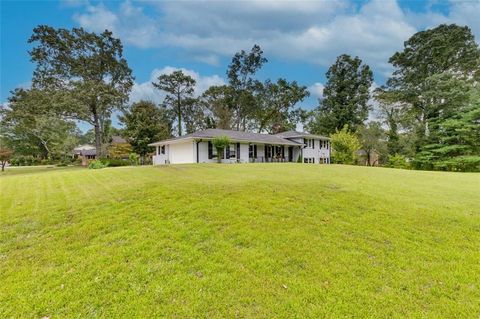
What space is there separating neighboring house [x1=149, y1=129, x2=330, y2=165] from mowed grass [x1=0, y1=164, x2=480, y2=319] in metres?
17.2

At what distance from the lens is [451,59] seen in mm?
31047

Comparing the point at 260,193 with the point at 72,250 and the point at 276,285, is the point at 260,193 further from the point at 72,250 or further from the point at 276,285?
the point at 72,250

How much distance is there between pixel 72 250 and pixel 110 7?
1163 centimetres

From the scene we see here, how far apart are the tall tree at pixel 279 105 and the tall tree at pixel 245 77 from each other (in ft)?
5.76

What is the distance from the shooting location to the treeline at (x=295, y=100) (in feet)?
92.6

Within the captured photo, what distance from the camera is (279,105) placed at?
153ft

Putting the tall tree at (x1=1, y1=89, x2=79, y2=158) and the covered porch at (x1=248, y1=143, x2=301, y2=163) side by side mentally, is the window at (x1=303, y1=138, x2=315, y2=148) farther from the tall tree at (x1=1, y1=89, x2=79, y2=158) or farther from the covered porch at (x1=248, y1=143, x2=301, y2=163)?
the tall tree at (x1=1, y1=89, x2=79, y2=158)

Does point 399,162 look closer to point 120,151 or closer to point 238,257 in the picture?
point 238,257

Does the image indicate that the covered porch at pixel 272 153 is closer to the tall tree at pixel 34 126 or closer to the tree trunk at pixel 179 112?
the tree trunk at pixel 179 112

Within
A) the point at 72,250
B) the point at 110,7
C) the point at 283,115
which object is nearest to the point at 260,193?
the point at 72,250

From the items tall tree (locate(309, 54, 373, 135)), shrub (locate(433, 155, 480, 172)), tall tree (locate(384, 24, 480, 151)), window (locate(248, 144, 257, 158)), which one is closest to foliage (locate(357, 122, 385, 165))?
tall tree (locate(309, 54, 373, 135))

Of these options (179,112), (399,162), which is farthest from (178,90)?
(399,162)

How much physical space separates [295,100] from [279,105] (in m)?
3.04

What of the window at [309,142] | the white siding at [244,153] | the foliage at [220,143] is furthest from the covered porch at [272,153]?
the foliage at [220,143]
